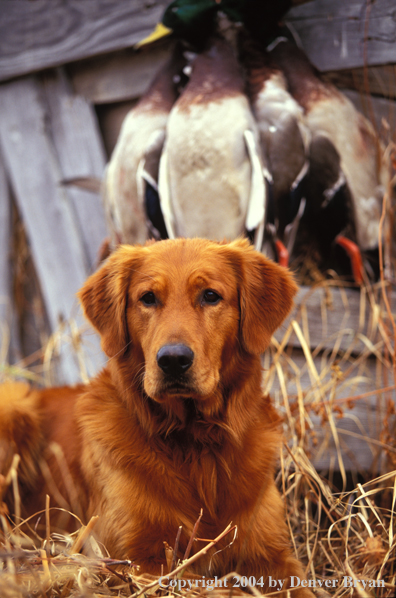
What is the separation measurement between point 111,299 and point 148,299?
0.18m

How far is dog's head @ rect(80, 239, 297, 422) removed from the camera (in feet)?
5.58

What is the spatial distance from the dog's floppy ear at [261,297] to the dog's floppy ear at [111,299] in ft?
1.44

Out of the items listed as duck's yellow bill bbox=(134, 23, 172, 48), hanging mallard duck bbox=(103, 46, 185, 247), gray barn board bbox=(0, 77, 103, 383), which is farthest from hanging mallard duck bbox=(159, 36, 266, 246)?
gray barn board bbox=(0, 77, 103, 383)

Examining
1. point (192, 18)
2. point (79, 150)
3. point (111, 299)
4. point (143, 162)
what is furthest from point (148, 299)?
point (79, 150)

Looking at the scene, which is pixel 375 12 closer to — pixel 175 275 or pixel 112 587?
pixel 175 275

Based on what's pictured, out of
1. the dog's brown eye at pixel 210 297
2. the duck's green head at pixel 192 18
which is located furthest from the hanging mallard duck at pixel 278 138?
the dog's brown eye at pixel 210 297

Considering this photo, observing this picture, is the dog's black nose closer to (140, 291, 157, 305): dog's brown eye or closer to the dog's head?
the dog's head

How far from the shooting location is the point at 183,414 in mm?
1860

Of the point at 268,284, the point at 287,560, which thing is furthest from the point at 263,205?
the point at 287,560

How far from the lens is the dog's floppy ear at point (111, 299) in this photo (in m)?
1.95

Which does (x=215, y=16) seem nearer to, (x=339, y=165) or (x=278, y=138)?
(x=278, y=138)

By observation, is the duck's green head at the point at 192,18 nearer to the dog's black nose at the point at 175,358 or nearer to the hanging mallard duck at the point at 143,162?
the hanging mallard duck at the point at 143,162

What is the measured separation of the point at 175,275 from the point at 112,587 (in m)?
1.01

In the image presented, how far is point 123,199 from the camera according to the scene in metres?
2.99
